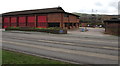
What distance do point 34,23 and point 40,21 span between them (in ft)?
10.7

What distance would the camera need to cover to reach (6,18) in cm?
6122

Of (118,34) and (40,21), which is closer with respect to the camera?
(118,34)

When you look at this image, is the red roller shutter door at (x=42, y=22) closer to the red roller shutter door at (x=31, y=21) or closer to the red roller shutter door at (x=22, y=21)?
the red roller shutter door at (x=31, y=21)

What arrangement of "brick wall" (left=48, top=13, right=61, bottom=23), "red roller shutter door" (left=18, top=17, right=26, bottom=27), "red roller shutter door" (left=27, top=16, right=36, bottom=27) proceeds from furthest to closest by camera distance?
"red roller shutter door" (left=18, top=17, right=26, bottom=27) < "red roller shutter door" (left=27, top=16, right=36, bottom=27) < "brick wall" (left=48, top=13, right=61, bottom=23)

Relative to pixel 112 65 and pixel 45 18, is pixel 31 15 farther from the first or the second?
pixel 112 65

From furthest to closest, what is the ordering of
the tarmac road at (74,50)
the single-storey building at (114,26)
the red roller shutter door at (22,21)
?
the red roller shutter door at (22,21) < the single-storey building at (114,26) < the tarmac road at (74,50)

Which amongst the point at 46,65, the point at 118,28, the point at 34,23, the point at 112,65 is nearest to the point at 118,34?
the point at 118,28

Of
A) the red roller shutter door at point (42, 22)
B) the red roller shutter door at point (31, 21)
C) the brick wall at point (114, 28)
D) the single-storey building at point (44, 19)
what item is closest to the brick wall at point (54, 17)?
the single-storey building at point (44, 19)

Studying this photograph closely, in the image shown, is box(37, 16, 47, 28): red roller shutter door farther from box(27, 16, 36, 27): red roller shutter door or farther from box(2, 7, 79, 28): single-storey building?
box(27, 16, 36, 27): red roller shutter door

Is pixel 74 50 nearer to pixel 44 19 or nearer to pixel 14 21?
pixel 44 19

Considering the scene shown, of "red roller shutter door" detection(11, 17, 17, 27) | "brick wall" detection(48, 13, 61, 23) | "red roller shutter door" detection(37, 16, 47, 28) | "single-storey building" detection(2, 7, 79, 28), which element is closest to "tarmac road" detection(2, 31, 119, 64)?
"brick wall" detection(48, 13, 61, 23)

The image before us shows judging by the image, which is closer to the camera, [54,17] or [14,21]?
[54,17]

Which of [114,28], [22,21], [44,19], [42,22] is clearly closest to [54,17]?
[44,19]

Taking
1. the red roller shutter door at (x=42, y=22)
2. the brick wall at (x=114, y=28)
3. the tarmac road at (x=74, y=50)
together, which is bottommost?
the tarmac road at (x=74, y=50)
